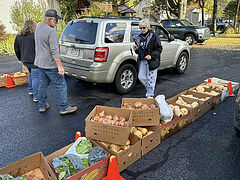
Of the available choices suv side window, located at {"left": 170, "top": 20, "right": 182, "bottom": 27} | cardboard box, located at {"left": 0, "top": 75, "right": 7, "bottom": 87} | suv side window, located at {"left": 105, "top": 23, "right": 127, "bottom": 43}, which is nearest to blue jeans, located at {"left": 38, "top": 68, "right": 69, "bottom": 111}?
suv side window, located at {"left": 105, "top": 23, "right": 127, "bottom": 43}

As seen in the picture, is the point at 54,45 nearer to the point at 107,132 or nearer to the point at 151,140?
the point at 107,132

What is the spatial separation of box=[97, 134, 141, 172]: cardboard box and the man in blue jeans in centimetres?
192

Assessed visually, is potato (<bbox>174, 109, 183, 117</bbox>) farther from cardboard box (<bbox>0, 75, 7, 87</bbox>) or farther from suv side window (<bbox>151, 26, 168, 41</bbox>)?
cardboard box (<bbox>0, 75, 7, 87</bbox>)

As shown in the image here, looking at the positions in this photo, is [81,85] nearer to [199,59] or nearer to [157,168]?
[157,168]

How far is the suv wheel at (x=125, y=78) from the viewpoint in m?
5.56

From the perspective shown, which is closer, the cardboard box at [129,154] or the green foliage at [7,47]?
the cardboard box at [129,154]

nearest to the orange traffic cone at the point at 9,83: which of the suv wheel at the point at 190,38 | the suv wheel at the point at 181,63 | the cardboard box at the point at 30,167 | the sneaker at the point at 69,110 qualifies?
the sneaker at the point at 69,110

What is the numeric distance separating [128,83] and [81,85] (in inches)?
67.4

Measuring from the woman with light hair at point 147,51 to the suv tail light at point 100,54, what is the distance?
76cm

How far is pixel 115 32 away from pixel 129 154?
3441mm

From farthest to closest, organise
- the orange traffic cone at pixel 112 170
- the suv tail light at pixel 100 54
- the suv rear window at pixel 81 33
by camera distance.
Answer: the suv rear window at pixel 81 33 < the suv tail light at pixel 100 54 < the orange traffic cone at pixel 112 170

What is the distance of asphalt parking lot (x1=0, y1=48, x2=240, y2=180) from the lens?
9.57 feet

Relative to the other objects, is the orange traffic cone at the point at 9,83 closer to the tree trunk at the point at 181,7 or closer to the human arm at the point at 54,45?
the human arm at the point at 54,45

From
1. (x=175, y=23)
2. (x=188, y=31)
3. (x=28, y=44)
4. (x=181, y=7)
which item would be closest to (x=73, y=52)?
(x=28, y=44)
